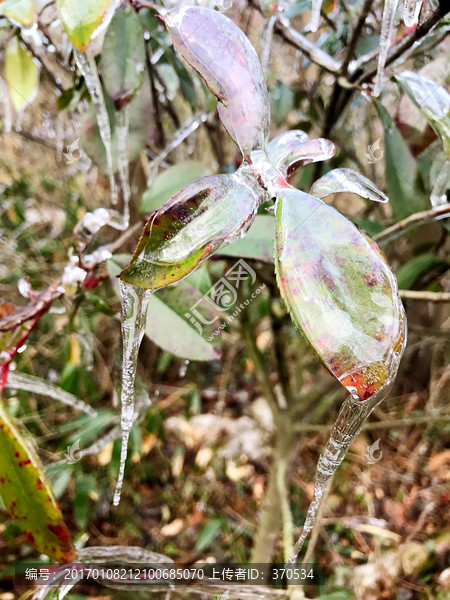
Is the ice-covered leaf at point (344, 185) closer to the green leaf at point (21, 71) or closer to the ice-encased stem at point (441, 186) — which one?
the ice-encased stem at point (441, 186)

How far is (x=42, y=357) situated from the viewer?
5.20 ft

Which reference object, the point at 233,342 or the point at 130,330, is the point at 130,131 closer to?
the point at 130,330

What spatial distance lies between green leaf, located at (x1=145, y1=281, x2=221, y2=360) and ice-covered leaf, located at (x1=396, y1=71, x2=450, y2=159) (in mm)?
275

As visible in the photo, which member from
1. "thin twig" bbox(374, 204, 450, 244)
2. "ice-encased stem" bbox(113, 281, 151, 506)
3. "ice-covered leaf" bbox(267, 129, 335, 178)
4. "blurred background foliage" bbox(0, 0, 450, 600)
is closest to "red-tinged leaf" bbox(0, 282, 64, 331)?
"blurred background foliage" bbox(0, 0, 450, 600)

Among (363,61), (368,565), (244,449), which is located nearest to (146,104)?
(363,61)

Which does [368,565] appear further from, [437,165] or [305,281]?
[305,281]

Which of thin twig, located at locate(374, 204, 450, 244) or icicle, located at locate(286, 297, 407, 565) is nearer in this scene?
icicle, located at locate(286, 297, 407, 565)

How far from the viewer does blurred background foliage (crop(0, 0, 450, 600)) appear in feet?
1.93

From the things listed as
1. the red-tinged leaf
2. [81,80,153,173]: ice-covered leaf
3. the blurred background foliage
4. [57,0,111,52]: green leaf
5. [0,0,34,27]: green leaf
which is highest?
[0,0,34,27]: green leaf

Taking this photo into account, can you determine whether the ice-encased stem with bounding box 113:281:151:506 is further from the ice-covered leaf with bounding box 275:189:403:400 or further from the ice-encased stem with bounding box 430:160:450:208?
the ice-encased stem with bounding box 430:160:450:208

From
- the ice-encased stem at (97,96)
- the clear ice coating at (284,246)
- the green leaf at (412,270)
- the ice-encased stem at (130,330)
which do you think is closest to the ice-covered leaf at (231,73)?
the clear ice coating at (284,246)

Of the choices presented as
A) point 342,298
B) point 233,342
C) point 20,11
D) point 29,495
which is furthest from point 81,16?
point 233,342

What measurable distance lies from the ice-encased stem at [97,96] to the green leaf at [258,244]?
0.66 ft

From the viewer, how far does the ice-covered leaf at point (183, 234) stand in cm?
27
